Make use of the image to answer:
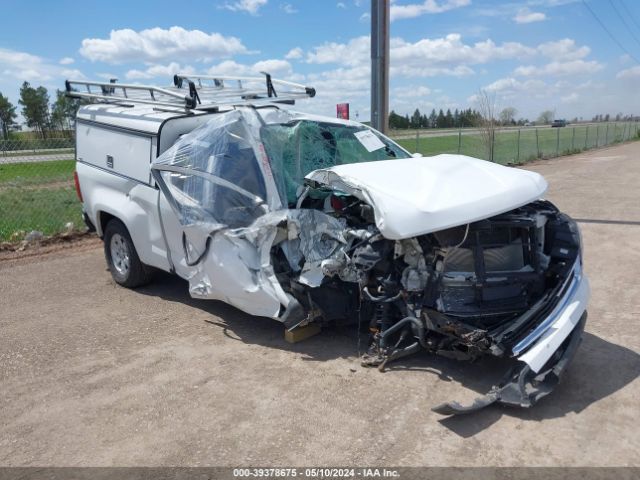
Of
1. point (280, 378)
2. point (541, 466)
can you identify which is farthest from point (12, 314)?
point (541, 466)

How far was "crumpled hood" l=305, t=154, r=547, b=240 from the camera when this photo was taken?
12.3 ft

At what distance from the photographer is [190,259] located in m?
5.06

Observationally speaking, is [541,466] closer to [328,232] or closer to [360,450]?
[360,450]

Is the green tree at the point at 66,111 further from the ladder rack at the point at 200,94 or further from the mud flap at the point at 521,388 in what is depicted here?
the mud flap at the point at 521,388

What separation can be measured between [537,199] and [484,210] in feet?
2.79

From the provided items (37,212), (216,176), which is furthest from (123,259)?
(37,212)

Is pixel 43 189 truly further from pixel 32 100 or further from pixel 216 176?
pixel 32 100

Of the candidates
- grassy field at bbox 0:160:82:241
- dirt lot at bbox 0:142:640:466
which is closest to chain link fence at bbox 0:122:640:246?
grassy field at bbox 0:160:82:241

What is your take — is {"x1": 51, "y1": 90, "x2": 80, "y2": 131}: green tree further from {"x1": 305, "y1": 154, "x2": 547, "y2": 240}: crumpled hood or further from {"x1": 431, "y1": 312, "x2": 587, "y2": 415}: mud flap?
{"x1": 431, "y1": 312, "x2": 587, "y2": 415}: mud flap

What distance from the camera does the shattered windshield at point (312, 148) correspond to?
487 centimetres

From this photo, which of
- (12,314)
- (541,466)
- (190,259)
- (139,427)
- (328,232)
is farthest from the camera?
(12,314)

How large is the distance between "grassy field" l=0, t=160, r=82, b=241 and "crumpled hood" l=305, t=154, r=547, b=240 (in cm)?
702

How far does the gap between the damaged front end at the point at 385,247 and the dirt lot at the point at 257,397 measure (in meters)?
0.25

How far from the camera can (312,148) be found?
533 centimetres
